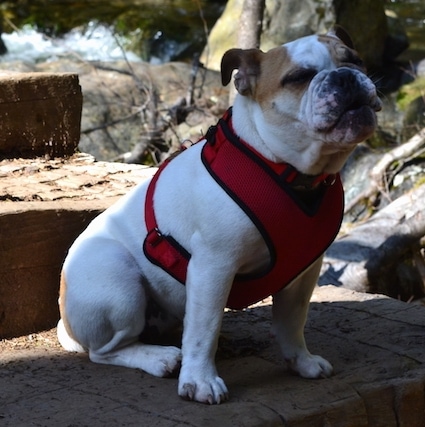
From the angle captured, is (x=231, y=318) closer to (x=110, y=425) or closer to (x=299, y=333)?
(x=299, y=333)

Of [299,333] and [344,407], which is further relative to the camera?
[299,333]

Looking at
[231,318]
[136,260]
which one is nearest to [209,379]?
[136,260]

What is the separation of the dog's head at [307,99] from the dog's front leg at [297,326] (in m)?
0.55

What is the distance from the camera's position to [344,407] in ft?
10.3

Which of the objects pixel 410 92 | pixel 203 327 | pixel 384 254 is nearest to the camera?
pixel 203 327

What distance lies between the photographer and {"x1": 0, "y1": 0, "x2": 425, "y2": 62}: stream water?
12180 millimetres

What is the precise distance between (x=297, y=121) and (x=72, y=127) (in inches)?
88.9

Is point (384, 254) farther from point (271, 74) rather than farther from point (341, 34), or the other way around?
point (271, 74)

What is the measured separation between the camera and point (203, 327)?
3059 mm

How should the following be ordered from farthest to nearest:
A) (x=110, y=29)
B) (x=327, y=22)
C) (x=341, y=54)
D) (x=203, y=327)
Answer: (x=110, y=29), (x=327, y=22), (x=203, y=327), (x=341, y=54)

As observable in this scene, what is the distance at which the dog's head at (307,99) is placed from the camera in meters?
2.80

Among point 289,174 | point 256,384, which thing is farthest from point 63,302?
point 289,174

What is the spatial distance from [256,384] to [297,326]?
305 millimetres

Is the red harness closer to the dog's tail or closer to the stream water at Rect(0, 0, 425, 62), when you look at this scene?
the dog's tail
